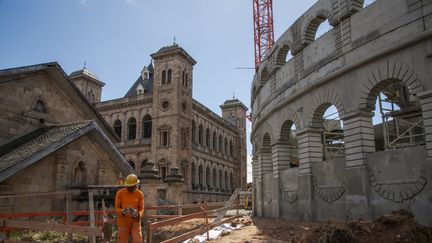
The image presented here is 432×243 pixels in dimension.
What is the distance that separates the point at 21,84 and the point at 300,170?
478 inches

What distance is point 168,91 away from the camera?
40.8 metres

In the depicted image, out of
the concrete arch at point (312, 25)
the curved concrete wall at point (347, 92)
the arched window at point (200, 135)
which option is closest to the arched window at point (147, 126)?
the arched window at point (200, 135)

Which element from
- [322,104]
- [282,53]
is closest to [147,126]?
[282,53]

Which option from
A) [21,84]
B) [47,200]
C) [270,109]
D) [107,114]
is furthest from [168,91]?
[47,200]

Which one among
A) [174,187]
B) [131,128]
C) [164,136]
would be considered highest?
[131,128]

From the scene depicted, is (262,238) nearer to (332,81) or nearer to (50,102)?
(332,81)

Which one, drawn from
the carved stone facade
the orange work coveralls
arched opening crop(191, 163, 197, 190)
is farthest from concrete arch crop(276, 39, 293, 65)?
arched opening crop(191, 163, 197, 190)

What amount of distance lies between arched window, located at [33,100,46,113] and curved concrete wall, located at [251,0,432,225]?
10.8 meters

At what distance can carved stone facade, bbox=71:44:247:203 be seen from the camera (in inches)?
1555

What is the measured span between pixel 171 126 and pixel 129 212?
32.6 metres

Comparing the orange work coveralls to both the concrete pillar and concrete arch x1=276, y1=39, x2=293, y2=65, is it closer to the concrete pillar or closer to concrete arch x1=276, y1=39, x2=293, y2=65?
the concrete pillar

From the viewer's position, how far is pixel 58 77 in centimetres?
1599

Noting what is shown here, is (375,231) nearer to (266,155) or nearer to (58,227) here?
(58,227)

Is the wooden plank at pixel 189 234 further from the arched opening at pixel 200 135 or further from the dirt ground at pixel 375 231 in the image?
the arched opening at pixel 200 135
